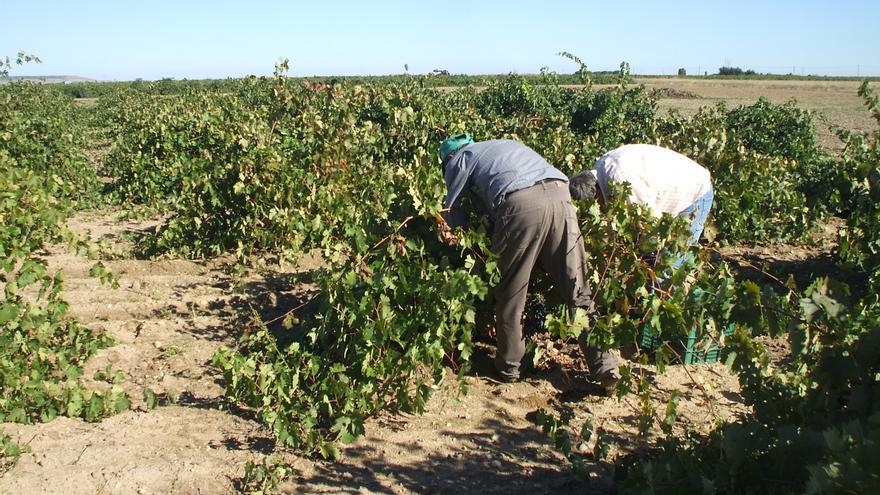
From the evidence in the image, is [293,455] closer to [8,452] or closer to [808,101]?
[8,452]

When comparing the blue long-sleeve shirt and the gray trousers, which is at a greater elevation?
the blue long-sleeve shirt

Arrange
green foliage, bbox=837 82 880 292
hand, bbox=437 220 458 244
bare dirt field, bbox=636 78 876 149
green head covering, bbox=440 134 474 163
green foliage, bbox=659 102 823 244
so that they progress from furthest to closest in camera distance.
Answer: bare dirt field, bbox=636 78 876 149
green foliage, bbox=659 102 823 244
green foliage, bbox=837 82 880 292
green head covering, bbox=440 134 474 163
hand, bbox=437 220 458 244

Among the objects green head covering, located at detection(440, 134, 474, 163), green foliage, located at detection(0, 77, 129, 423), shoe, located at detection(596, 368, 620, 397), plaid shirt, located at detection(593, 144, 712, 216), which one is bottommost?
shoe, located at detection(596, 368, 620, 397)

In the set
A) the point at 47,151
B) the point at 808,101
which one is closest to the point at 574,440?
the point at 47,151

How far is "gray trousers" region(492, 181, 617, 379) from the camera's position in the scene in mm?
3918

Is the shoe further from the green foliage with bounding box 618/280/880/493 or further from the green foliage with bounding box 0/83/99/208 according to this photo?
the green foliage with bounding box 0/83/99/208

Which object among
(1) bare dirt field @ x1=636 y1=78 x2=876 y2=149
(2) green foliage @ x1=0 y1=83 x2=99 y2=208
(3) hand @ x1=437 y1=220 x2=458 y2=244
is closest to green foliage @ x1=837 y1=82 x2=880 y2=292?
(3) hand @ x1=437 y1=220 x2=458 y2=244

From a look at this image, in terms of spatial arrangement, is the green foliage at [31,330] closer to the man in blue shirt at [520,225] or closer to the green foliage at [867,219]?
the man in blue shirt at [520,225]

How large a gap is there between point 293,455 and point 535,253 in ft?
5.59

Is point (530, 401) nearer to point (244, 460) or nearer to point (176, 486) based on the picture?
point (244, 460)

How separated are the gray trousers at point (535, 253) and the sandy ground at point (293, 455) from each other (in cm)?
32

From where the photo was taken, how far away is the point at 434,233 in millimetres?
4348

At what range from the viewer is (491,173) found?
4.02 meters

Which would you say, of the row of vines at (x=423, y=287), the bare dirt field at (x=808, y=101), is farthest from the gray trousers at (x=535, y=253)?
the bare dirt field at (x=808, y=101)
